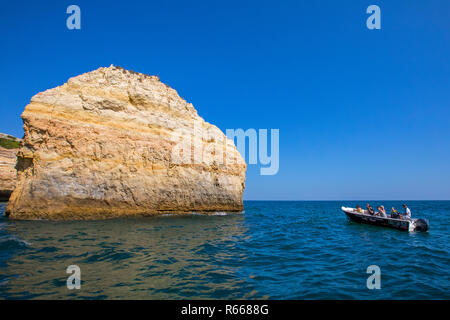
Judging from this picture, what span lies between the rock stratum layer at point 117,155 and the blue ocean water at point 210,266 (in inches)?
188

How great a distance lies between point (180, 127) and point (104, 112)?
6.02 meters

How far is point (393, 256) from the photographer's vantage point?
8609 millimetres

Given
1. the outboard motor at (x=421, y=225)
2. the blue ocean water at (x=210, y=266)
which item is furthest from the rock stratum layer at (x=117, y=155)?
the outboard motor at (x=421, y=225)

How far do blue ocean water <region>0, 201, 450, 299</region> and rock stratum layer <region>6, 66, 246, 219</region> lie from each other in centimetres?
477

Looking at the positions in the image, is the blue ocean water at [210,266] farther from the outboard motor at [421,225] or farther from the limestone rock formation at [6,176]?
the limestone rock formation at [6,176]

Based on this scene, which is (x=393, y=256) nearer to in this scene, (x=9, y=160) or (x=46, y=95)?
(x=46, y=95)

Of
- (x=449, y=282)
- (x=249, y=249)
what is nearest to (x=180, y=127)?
(x=249, y=249)

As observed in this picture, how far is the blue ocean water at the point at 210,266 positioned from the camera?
5148 mm

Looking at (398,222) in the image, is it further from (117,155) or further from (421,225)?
(117,155)

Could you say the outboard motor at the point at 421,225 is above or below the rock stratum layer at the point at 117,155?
A: below

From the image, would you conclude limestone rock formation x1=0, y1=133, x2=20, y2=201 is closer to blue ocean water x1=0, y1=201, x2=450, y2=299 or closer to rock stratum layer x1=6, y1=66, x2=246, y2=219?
rock stratum layer x1=6, y1=66, x2=246, y2=219

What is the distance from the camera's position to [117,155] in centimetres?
1730

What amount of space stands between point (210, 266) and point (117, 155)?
43.4ft

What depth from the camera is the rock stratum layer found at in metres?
15.2
